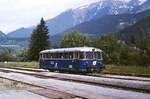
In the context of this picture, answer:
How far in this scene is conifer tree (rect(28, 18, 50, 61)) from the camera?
105062mm

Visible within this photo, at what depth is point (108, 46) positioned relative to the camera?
125500 mm

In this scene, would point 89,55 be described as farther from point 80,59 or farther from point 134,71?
point 134,71

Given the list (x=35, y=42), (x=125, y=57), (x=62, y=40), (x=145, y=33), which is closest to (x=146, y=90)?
(x=125, y=57)

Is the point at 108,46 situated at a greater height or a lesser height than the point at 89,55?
greater

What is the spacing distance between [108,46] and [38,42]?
2727 centimetres

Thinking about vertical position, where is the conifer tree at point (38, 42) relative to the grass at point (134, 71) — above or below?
above

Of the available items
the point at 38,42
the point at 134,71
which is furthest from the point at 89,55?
the point at 38,42

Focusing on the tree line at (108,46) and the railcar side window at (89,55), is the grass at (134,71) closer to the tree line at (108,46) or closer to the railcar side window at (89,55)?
the railcar side window at (89,55)

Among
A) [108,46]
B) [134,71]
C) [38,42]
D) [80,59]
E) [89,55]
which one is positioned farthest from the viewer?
[108,46]

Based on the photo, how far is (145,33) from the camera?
8944cm

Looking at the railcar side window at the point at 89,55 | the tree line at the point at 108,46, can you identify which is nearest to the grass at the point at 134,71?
the railcar side window at the point at 89,55

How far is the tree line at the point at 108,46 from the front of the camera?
76.6 metres

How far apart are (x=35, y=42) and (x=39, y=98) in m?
89.4

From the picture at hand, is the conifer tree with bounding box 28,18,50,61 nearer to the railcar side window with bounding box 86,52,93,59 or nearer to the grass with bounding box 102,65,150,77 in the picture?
the railcar side window with bounding box 86,52,93,59
